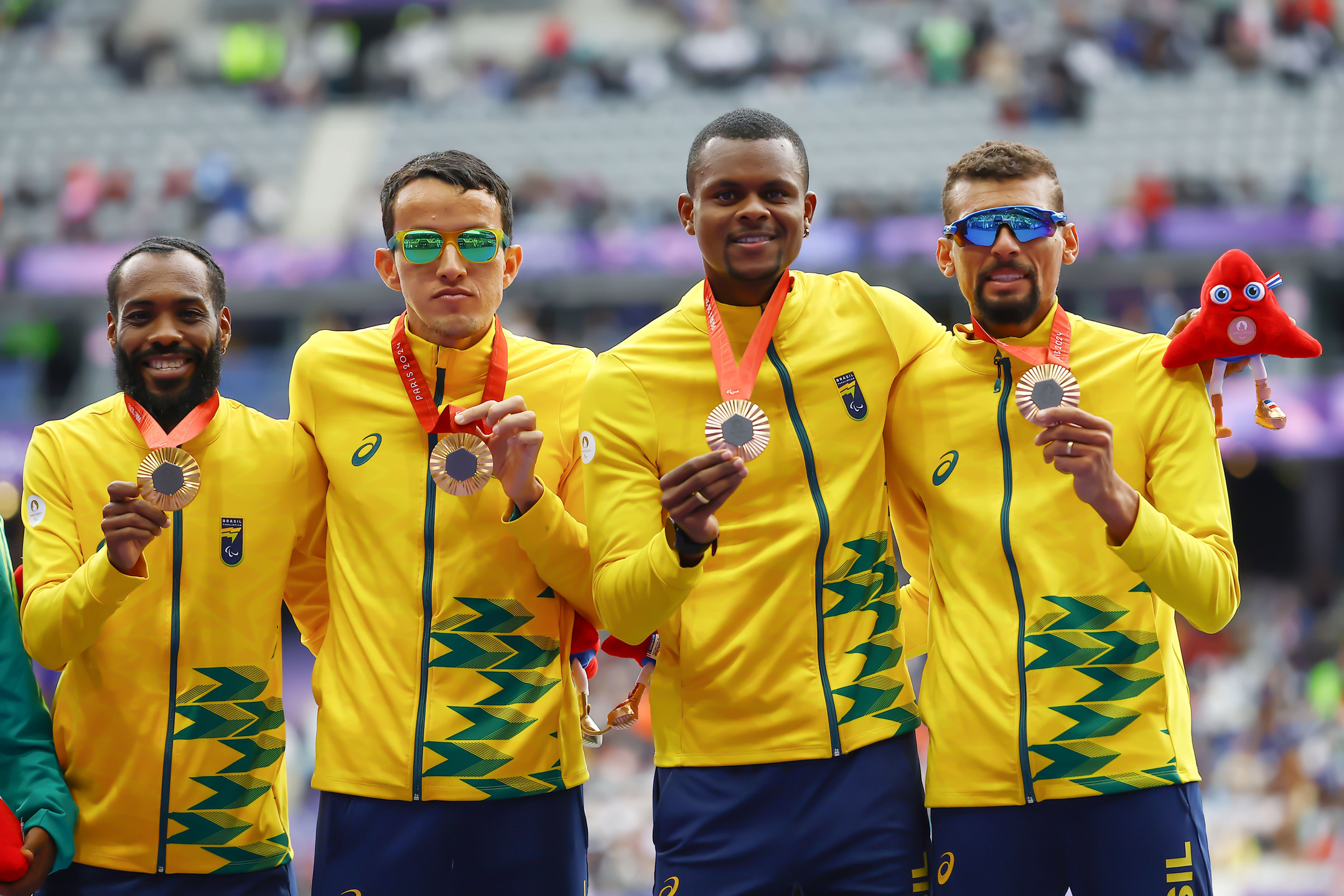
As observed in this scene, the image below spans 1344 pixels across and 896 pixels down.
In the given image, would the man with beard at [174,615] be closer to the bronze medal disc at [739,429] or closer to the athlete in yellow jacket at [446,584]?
the athlete in yellow jacket at [446,584]

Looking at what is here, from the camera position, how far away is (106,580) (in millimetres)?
3113

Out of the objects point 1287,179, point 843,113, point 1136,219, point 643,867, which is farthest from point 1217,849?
point 843,113

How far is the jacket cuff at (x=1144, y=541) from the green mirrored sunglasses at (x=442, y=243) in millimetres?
1688

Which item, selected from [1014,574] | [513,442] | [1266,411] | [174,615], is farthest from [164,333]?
[1266,411]

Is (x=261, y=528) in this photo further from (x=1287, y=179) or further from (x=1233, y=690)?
(x=1287, y=179)

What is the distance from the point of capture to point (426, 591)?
327 cm

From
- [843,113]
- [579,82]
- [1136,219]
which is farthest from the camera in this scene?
[579,82]

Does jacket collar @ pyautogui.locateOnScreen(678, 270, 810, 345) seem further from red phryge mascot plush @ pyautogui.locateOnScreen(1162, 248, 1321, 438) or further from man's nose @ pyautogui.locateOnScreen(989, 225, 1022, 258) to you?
red phryge mascot plush @ pyautogui.locateOnScreen(1162, 248, 1321, 438)

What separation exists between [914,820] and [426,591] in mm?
1294

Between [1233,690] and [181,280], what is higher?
[181,280]

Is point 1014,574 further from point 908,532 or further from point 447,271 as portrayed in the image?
point 447,271

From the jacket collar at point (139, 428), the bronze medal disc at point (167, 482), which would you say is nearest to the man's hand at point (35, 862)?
the bronze medal disc at point (167, 482)

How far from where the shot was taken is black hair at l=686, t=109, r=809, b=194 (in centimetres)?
316

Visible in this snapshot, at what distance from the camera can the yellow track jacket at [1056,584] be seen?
3.04 m
